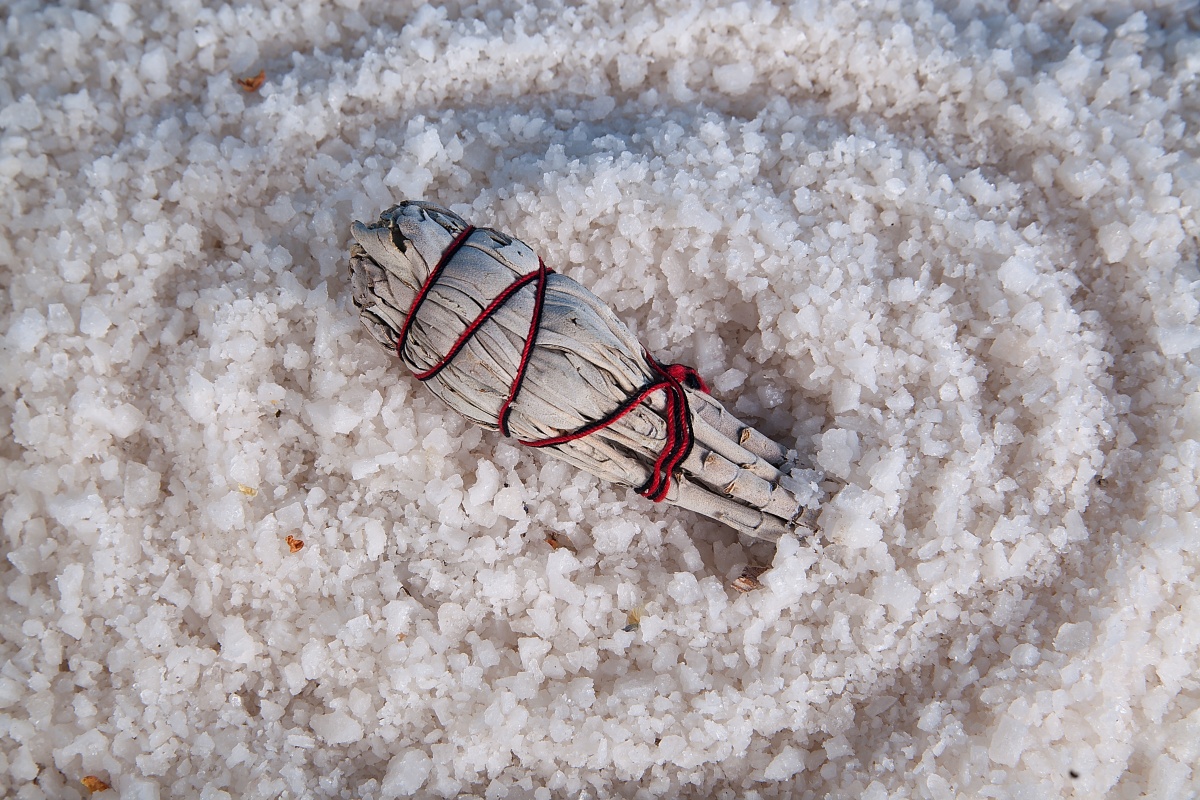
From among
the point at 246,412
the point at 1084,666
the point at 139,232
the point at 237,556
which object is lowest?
the point at 237,556

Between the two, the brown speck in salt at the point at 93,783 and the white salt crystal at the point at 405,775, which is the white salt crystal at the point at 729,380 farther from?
the brown speck in salt at the point at 93,783

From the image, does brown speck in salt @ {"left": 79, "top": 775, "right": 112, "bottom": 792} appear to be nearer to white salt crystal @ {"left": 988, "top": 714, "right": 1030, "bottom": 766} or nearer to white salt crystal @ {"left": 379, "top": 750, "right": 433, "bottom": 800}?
white salt crystal @ {"left": 379, "top": 750, "right": 433, "bottom": 800}

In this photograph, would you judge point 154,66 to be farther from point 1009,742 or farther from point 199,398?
point 1009,742

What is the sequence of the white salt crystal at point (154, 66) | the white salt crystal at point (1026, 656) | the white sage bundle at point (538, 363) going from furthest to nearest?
the white salt crystal at point (154, 66) < the white salt crystal at point (1026, 656) < the white sage bundle at point (538, 363)

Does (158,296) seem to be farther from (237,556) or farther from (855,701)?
(855,701)

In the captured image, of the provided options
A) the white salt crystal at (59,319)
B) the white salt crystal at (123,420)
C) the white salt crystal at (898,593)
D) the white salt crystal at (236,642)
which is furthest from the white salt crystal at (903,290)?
the white salt crystal at (59,319)

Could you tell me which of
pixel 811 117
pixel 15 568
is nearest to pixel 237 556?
pixel 15 568

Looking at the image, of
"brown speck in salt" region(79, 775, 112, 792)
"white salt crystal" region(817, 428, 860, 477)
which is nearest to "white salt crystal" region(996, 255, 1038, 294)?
"white salt crystal" region(817, 428, 860, 477)
